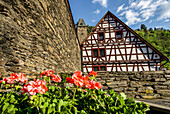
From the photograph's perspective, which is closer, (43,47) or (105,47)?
(43,47)

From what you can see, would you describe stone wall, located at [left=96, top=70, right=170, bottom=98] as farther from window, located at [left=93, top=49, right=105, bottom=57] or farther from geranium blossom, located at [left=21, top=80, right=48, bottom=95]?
window, located at [left=93, top=49, right=105, bottom=57]

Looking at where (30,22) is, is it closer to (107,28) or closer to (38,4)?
(38,4)

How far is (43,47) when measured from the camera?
120 inches

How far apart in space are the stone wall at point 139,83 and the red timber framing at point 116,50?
6482mm

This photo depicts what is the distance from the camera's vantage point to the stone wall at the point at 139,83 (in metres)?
2.64

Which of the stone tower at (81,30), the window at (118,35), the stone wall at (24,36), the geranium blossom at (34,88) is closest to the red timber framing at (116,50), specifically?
the window at (118,35)

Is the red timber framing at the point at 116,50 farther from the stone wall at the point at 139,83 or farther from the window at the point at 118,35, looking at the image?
the stone wall at the point at 139,83

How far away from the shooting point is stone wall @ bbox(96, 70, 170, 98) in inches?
104

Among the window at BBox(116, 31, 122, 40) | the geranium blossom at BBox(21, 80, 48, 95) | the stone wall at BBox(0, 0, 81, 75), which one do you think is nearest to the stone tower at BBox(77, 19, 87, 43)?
the window at BBox(116, 31, 122, 40)

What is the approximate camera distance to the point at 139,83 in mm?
3064

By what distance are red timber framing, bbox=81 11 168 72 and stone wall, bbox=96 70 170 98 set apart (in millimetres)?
6482

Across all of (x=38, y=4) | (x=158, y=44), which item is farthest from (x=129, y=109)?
(x=158, y=44)

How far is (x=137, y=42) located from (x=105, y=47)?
3514 millimetres

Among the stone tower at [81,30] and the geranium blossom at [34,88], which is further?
the stone tower at [81,30]
